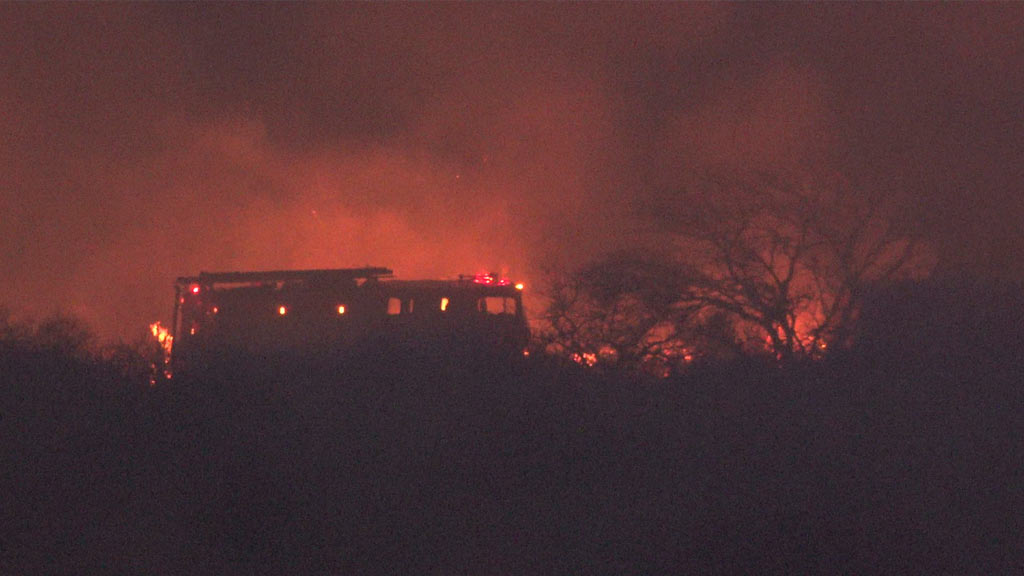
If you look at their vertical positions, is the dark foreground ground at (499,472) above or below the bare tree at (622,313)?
below

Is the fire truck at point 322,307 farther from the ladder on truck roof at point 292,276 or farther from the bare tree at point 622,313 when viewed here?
the bare tree at point 622,313

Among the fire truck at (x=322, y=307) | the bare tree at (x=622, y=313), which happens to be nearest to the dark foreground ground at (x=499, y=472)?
the bare tree at (x=622, y=313)

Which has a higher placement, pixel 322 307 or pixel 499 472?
pixel 322 307

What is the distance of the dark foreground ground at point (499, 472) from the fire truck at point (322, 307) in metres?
2.68

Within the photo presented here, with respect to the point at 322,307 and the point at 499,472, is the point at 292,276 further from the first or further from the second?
the point at 499,472

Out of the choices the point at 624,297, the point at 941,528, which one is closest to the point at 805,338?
the point at 624,297

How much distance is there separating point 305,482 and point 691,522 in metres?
2.87

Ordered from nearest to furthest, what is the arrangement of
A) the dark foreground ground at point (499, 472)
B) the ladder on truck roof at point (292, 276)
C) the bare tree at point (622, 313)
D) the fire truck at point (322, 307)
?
the dark foreground ground at point (499, 472), the bare tree at point (622, 313), the fire truck at point (322, 307), the ladder on truck roof at point (292, 276)

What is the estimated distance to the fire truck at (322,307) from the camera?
12.4 meters

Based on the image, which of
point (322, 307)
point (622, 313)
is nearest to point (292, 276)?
point (322, 307)

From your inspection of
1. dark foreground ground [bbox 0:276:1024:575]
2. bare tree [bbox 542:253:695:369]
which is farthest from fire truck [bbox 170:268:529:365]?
dark foreground ground [bbox 0:276:1024:575]

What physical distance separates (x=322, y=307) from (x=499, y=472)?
6.63 metres

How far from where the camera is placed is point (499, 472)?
8.13m

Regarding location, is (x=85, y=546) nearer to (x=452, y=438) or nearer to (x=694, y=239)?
(x=452, y=438)
